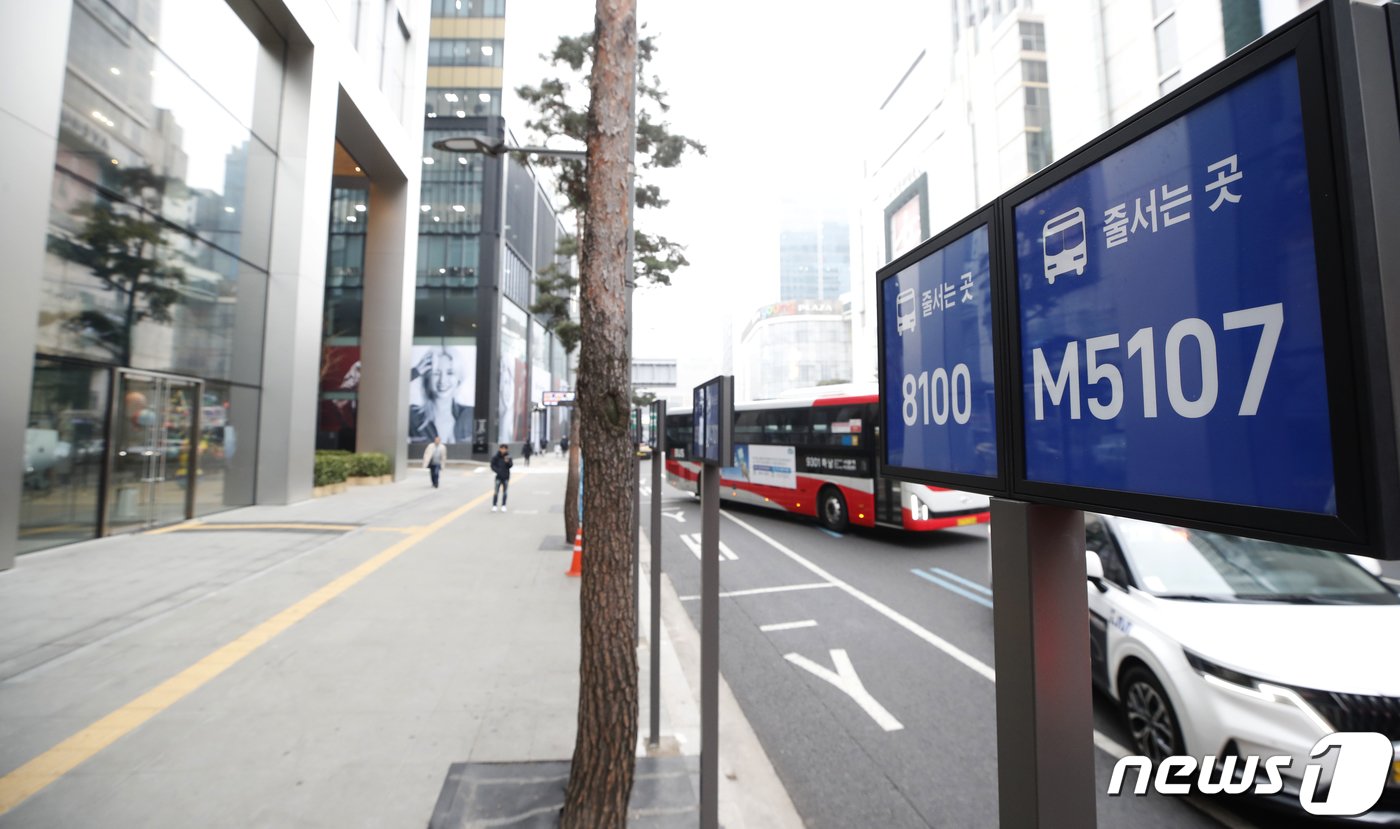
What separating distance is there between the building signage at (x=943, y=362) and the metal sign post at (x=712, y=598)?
1.13 meters

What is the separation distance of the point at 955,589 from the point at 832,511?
184 inches

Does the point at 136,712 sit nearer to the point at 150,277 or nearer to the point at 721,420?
the point at 721,420

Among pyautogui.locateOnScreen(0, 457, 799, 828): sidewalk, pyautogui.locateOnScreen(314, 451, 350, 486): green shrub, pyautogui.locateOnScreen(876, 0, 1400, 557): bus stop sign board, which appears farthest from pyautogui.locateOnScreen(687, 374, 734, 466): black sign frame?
pyautogui.locateOnScreen(314, 451, 350, 486): green shrub

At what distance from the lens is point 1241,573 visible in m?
3.97

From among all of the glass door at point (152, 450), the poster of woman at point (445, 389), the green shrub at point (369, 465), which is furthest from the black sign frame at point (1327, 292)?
the poster of woman at point (445, 389)

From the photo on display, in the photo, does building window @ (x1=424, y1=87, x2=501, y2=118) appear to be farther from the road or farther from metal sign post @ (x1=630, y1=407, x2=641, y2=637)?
metal sign post @ (x1=630, y1=407, x2=641, y2=637)

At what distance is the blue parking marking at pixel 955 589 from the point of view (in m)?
7.18

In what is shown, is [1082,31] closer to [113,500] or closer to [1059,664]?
[1059,664]

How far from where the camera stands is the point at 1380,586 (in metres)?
3.89

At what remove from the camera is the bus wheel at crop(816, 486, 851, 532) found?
12109 mm

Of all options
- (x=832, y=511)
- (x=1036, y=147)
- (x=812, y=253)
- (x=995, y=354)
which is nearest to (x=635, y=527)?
(x=995, y=354)

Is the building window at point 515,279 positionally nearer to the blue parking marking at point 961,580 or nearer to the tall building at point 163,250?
the tall building at point 163,250

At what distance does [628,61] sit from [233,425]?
44.5 feet

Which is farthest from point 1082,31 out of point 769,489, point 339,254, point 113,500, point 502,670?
point 339,254
